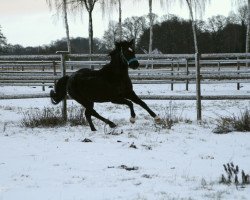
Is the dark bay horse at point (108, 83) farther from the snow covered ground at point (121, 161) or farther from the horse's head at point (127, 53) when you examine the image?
the snow covered ground at point (121, 161)

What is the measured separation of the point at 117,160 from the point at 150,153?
57 centimetres

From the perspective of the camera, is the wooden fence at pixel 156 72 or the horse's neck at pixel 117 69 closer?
the horse's neck at pixel 117 69

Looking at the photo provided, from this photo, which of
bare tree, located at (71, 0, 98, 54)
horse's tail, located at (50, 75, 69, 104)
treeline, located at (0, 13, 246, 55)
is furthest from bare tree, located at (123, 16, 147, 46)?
horse's tail, located at (50, 75, 69, 104)

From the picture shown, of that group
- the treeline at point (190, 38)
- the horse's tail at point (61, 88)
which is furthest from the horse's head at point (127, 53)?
the treeline at point (190, 38)

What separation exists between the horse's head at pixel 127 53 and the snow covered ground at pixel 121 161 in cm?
109

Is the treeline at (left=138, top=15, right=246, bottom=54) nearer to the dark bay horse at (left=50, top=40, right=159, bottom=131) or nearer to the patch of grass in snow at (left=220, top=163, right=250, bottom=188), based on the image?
the dark bay horse at (left=50, top=40, right=159, bottom=131)

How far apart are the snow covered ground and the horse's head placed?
1091mm

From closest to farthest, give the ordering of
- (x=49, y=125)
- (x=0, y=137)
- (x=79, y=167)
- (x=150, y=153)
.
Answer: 1. (x=79, y=167)
2. (x=150, y=153)
3. (x=0, y=137)
4. (x=49, y=125)

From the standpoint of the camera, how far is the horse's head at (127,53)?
7484 millimetres

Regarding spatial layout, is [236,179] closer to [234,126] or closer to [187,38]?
[234,126]

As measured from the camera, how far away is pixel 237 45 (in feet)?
192

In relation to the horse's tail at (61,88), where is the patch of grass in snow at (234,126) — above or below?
below

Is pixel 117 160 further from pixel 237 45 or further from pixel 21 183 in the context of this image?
pixel 237 45

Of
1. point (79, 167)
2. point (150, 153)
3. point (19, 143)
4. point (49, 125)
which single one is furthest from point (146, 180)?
point (49, 125)
